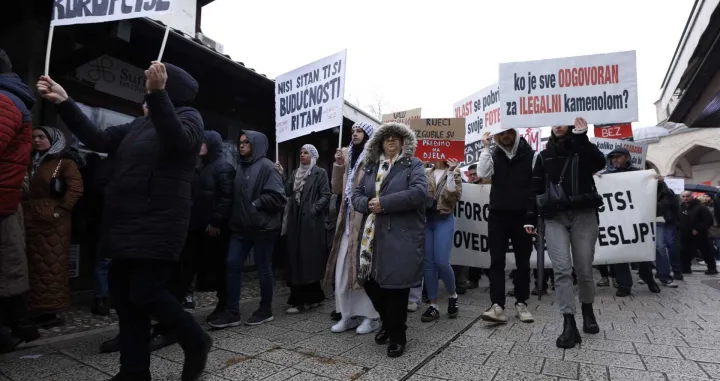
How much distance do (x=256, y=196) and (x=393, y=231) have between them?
1543 mm

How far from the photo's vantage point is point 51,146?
4.08 meters

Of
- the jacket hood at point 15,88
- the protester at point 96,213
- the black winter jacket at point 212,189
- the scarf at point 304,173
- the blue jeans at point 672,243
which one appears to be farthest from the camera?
the blue jeans at point 672,243

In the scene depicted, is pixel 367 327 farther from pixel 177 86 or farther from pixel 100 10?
pixel 100 10

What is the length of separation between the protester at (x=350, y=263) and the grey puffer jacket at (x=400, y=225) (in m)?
0.30

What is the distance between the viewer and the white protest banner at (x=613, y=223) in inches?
229

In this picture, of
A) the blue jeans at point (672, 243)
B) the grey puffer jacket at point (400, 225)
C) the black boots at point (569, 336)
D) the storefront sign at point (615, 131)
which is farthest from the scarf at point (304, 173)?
the storefront sign at point (615, 131)

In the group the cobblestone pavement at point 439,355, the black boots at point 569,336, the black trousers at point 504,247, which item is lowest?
the cobblestone pavement at point 439,355

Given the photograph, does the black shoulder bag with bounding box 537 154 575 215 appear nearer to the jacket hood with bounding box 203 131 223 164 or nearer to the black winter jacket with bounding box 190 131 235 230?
the black winter jacket with bounding box 190 131 235 230

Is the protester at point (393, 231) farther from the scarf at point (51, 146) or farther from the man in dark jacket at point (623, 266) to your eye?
the man in dark jacket at point (623, 266)

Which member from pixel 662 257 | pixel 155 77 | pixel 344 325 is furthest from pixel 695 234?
pixel 155 77

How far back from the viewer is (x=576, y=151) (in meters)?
3.54

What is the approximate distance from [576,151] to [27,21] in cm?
587

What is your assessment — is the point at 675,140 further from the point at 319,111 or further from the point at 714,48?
the point at 319,111

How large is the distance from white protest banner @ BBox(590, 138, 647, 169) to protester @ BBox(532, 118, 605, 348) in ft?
17.0
